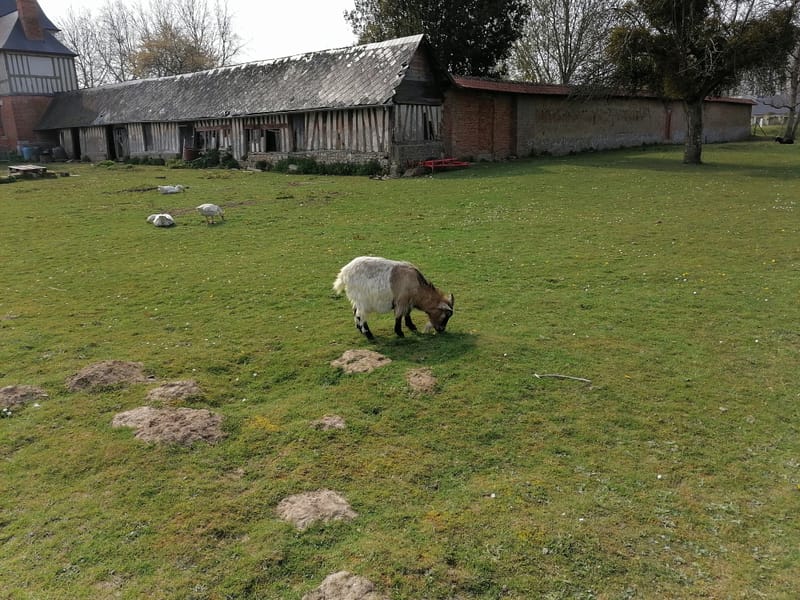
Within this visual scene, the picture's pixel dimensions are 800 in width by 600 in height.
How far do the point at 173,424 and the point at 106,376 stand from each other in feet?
4.87

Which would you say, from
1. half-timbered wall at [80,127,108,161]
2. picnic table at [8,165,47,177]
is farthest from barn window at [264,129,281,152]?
half-timbered wall at [80,127,108,161]

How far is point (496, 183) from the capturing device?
2078 centimetres

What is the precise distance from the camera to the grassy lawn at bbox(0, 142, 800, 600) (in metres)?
3.77

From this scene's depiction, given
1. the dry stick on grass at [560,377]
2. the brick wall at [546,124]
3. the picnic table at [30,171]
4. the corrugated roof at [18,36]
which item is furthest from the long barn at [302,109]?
the dry stick on grass at [560,377]

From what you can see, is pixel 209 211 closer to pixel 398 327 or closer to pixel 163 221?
pixel 163 221

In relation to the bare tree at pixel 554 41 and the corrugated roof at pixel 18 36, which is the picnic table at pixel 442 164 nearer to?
the bare tree at pixel 554 41

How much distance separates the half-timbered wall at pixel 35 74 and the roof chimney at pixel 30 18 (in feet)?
4.91

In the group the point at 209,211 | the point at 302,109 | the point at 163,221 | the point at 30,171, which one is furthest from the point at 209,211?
the point at 30,171

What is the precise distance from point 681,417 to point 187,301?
6841mm

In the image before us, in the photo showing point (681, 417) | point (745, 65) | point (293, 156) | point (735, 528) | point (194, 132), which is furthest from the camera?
point (194, 132)

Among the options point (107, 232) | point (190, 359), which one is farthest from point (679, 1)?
point (190, 359)

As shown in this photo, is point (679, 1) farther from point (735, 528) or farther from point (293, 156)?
point (735, 528)

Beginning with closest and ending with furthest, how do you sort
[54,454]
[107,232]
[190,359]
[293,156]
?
[54,454], [190,359], [107,232], [293,156]

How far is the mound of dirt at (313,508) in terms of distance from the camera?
13.7 feet
